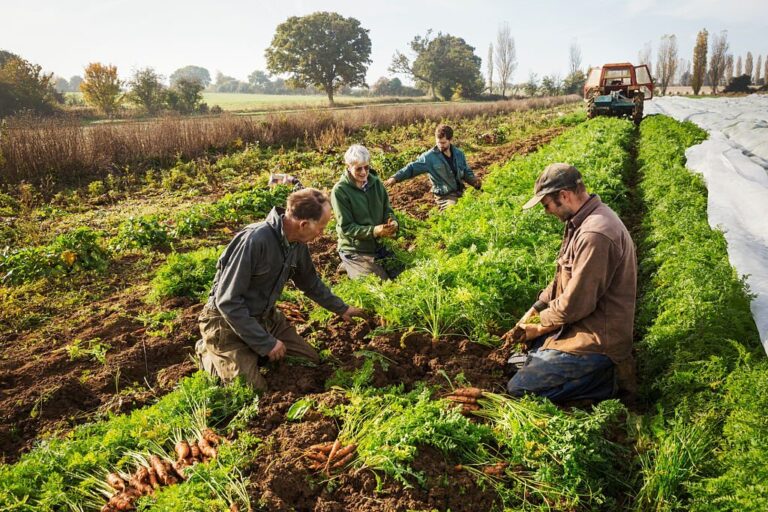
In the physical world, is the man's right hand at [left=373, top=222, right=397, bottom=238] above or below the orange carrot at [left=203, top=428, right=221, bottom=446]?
above

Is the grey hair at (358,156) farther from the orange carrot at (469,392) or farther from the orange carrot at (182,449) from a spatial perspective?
the orange carrot at (182,449)

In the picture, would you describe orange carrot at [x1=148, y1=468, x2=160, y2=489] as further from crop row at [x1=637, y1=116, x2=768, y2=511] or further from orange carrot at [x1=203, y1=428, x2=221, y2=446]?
crop row at [x1=637, y1=116, x2=768, y2=511]

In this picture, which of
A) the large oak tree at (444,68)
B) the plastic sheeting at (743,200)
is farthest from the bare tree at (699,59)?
the plastic sheeting at (743,200)

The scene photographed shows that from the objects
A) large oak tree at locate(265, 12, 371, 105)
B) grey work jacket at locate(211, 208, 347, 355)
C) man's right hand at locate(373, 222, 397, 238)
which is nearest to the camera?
grey work jacket at locate(211, 208, 347, 355)

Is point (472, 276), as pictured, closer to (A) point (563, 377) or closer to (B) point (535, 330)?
(B) point (535, 330)

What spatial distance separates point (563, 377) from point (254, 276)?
2.66 m

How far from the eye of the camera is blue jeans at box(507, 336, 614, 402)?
3.77 metres

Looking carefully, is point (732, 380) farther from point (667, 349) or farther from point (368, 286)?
point (368, 286)

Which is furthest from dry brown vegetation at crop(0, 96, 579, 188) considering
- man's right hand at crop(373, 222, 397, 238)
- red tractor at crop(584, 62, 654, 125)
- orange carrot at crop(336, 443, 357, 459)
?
orange carrot at crop(336, 443, 357, 459)

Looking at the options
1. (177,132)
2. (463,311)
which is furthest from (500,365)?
(177,132)

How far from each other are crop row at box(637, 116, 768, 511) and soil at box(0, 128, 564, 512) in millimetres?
1177

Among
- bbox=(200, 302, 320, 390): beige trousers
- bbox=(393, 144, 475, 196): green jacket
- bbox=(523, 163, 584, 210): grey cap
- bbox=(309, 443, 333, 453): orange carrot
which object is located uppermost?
bbox=(523, 163, 584, 210): grey cap

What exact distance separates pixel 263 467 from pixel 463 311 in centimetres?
228

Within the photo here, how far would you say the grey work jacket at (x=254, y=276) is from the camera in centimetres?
387
